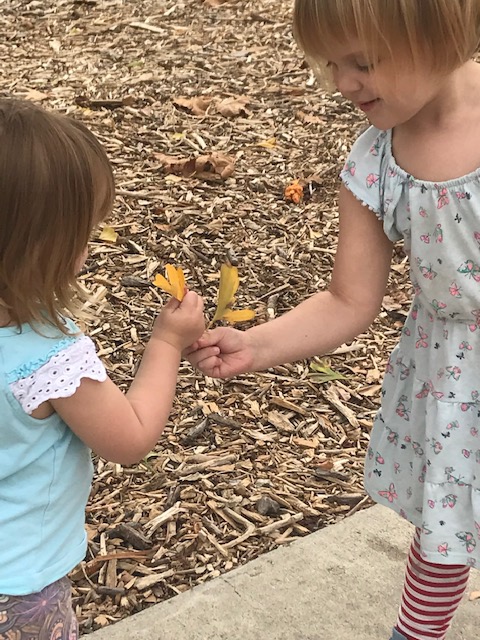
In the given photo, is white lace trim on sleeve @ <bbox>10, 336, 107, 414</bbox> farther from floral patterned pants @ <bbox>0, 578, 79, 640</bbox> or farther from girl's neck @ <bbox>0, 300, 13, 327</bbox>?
floral patterned pants @ <bbox>0, 578, 79, 640</bbox>

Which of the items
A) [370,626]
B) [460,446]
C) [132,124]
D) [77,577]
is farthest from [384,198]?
[132,124]

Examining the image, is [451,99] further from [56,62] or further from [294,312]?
[56,62]

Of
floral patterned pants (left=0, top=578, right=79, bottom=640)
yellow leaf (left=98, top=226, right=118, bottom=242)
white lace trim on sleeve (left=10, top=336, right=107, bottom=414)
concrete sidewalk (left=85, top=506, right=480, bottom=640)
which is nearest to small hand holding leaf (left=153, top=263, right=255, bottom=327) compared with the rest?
white lace trim on sleeve (left=10, top=336, right=107, bottom=414)

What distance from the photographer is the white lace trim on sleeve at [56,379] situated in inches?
69.3

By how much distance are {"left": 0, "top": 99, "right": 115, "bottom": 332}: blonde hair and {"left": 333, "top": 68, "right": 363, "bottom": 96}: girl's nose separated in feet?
1.72

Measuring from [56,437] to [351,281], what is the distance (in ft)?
2.67

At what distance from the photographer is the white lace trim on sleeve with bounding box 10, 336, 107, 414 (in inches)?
69.3

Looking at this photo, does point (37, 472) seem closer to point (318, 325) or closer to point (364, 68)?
point (318, 325)

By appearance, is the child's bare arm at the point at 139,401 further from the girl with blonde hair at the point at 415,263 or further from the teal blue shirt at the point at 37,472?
the girl with blonde hair at the point at 415,263

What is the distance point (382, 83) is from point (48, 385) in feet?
2.90

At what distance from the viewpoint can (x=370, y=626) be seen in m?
2.83

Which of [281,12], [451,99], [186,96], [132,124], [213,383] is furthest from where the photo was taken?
[281,12]

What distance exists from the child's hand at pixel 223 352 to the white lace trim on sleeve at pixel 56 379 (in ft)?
1.91

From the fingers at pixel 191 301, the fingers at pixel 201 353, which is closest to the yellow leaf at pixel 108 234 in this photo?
the fingers at pixel 201 353
